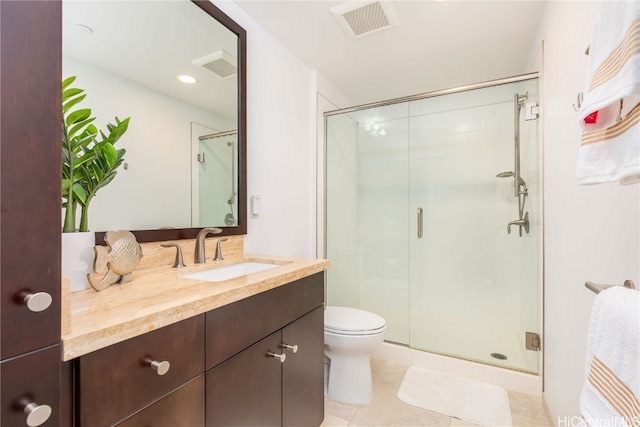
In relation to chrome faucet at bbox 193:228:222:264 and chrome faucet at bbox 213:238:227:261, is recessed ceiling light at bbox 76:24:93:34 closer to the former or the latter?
chrome faucet at bbox 193:228:222:264

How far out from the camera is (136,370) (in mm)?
693

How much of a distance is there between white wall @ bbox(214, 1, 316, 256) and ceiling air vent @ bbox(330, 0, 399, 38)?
0.49 metres

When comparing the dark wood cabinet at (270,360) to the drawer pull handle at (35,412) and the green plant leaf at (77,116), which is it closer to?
the drawer pull handle at (35,412)

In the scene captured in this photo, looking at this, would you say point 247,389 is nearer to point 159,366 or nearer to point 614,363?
point 159,366

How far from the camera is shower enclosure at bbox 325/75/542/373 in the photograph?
7.16ft

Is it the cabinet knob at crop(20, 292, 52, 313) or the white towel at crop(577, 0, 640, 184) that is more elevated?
the white towel at crop(577, 0, 640, 184)

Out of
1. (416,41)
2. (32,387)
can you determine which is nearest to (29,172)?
(32,387)

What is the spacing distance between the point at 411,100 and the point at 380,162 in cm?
64

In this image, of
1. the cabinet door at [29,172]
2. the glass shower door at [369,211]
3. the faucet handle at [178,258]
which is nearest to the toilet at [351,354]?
the glass shower door at [369,211]

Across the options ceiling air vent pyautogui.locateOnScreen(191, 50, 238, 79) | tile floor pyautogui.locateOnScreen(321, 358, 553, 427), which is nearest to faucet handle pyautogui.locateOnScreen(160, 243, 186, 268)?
ceiling air vent pyautogui.locateOnScreen(191, 50, 238, 79)

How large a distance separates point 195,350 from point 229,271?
0.68m

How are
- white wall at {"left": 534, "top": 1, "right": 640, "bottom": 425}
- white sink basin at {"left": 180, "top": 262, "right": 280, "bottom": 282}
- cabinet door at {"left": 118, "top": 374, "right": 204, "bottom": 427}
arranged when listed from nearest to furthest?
cabinet door at {"left": 118, "top": 374, "right": 204, "bottom": 427} < white wall at {"left": 534, "top": 1, "right": 640, "bottom": 425} < white sink basin at {"left": 180, "top": 262, "right": 280, "bottom": 282}

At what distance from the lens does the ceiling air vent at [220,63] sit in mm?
1528

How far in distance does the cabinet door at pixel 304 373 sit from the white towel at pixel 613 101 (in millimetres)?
1085
